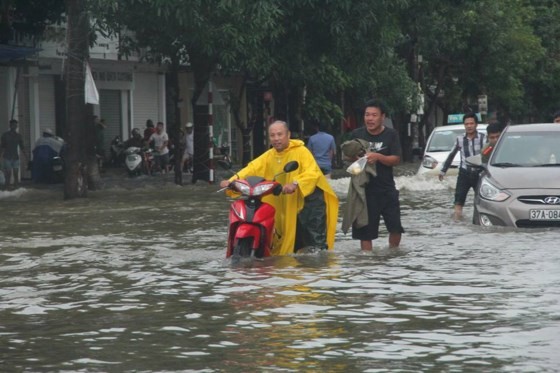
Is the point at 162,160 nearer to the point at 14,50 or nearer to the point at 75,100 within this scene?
the point at 14,50

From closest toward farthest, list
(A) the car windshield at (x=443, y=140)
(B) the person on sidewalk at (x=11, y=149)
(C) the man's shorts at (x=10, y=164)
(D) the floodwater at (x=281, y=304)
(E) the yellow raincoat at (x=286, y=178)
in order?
(D) the floodwater at (x=281, y=304) → (E) the yellow raincoat at (x=286, y=178) → (A) the car windshield at (x=443, y=140) → (B) the person on sidewalk at (x=11, y=149) → (C) the man's shorts at (x=10, y=164)

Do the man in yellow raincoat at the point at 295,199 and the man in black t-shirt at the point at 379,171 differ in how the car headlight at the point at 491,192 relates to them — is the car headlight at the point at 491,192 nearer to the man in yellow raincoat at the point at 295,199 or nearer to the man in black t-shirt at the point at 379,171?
the man in black t-shirt at the point at 379,171

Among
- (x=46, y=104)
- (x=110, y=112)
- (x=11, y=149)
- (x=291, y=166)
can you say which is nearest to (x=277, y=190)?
(x=291, y=166)

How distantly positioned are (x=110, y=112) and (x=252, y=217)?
106ft

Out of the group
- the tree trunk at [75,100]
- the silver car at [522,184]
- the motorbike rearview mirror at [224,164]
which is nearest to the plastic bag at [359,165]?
the silver car at [522,184]

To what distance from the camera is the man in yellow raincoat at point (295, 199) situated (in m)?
14.7

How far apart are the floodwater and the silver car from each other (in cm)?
25

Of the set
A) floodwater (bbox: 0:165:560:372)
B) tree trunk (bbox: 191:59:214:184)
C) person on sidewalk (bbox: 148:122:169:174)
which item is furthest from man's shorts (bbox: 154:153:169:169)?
floodwater (bbox: 0:165:560:372)

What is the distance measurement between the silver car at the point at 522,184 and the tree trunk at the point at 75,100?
42.7 ft

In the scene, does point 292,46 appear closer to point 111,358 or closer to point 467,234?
point 467,234

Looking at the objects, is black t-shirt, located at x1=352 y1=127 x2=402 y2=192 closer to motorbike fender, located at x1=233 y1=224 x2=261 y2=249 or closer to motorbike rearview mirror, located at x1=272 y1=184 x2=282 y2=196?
motorbike rearview mirror, located at x1=272 y1=184 x2=282 y2=196

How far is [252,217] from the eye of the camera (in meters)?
14.3

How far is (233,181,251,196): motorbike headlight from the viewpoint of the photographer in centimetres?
1421

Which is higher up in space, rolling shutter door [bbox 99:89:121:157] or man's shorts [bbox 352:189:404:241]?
rolling shutter door [bbox 99:89:121:157]
